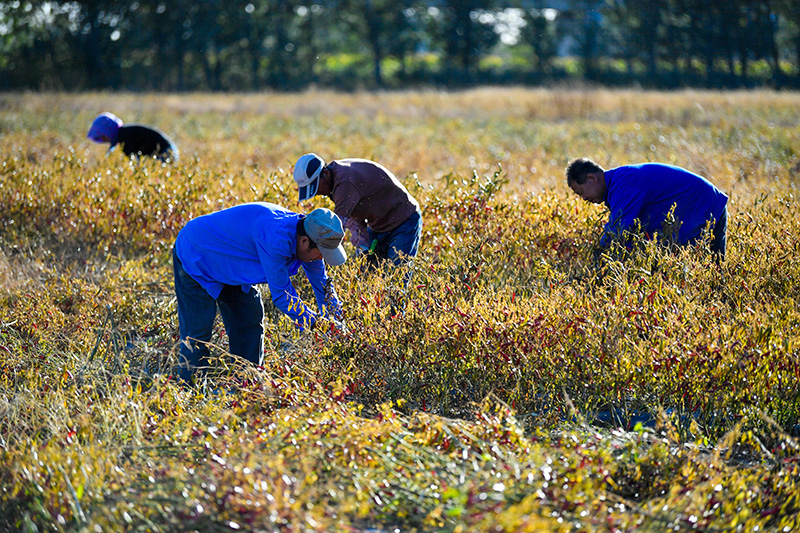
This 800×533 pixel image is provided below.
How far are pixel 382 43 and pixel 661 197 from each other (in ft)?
131

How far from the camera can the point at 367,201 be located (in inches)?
195

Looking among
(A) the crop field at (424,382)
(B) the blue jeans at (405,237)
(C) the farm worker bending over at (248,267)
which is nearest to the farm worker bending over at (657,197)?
(A) the crop field at (424,382)

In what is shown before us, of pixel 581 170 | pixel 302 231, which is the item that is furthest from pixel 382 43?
pixel 302 231

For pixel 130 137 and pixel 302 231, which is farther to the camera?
pixel 130 137

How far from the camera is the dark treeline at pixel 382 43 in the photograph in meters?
35.4

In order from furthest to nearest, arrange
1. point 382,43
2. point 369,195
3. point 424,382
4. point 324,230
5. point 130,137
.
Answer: point 382,43, point 130,137, point 369,195, point 424,382, point 324,230

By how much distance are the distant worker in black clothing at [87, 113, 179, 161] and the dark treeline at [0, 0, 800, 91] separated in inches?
1031

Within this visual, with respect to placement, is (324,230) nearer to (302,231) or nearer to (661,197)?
(302,231)

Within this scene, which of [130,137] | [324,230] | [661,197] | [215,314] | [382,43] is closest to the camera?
[324,230]

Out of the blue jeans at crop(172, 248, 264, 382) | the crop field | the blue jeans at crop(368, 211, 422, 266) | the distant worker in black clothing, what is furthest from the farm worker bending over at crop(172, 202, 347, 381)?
the distant worker in black clothing

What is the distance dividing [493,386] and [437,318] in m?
0.48

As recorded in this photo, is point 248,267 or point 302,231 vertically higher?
point 302,231

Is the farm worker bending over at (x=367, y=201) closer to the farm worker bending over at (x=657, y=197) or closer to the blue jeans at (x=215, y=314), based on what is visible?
the blue jeans at (x=215, y=314)

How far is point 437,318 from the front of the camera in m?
4.03
